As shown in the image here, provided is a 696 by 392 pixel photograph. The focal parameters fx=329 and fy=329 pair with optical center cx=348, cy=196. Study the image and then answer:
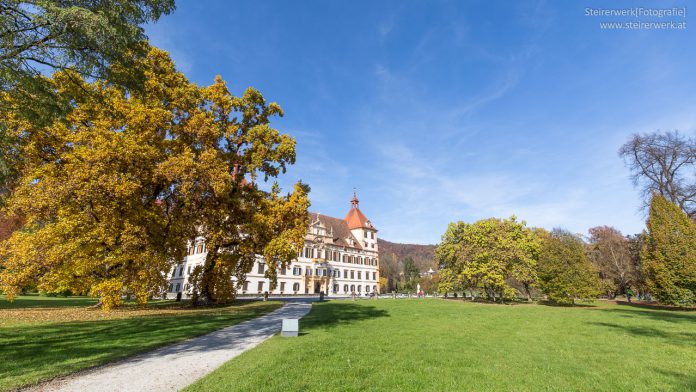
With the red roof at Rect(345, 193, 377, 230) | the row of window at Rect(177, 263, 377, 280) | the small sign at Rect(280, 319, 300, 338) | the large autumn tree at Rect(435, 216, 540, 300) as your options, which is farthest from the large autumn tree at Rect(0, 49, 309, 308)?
the red roof at Rect(345, 193, 377, 230)

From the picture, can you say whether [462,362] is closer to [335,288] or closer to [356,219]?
[335,288]

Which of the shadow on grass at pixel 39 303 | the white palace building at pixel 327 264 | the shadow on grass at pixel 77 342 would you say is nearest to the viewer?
the shadow on grass at pixel 77 342

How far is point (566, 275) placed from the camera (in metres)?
32.1

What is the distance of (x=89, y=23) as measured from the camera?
8.38m

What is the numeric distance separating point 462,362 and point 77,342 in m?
11.1

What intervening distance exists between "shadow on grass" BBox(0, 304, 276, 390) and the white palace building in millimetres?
35517

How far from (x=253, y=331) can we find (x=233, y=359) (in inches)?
201

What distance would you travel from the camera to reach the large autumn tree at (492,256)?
114ft

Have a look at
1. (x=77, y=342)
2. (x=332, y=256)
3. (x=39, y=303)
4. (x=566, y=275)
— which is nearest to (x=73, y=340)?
(x=77, y=342)

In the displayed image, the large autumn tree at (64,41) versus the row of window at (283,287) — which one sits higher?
the large autumn tree at (64,41)

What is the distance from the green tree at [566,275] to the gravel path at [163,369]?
32.2 metres

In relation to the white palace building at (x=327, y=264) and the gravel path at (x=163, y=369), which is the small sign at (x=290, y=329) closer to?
the gravel path at (x=163, y=369)

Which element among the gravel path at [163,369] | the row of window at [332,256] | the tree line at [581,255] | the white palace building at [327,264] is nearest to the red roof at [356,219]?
the white palace building at [327,264]

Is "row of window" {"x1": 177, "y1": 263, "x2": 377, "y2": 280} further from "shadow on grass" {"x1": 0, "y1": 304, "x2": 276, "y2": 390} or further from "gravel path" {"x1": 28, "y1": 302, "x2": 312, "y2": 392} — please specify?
"gravel path" {"x1": 28, "y1": 302, "x2": 312, "y2": 392}
